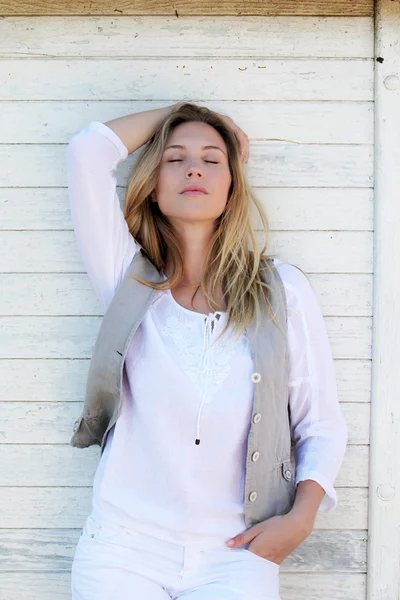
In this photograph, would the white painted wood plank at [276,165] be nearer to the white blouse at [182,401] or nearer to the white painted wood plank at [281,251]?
the white painted wood plank at [281,251]

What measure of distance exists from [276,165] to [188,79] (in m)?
0.42

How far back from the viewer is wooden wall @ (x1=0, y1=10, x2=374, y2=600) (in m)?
2.42

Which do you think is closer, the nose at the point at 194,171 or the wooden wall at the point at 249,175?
the nose at the point at 194,171

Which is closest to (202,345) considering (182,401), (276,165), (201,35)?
(182,401)

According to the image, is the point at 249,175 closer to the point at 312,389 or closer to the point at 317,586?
the point at 312,389

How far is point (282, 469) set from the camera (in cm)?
214

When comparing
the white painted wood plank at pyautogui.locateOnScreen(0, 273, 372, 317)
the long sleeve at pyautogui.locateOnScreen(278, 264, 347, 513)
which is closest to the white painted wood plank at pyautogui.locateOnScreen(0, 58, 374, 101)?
the white painted wood plank at pyautogui.locateOnScreen(0, 273, 372, 317)

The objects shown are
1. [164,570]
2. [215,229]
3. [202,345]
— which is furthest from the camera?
[215,229]

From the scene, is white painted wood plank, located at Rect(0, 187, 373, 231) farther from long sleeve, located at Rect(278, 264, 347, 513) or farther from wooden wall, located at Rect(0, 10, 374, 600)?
long sleeve, located at Rect(278, 264, 347, 513)

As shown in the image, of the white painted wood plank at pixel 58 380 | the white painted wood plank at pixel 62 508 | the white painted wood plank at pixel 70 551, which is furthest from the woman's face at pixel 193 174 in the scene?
the white painted wood plank at pixel 70 551

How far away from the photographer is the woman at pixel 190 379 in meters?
2.01

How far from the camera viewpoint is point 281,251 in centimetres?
244

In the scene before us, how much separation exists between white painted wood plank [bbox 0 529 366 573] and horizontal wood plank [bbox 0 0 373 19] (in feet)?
5.74

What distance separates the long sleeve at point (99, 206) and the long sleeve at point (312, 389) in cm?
54
